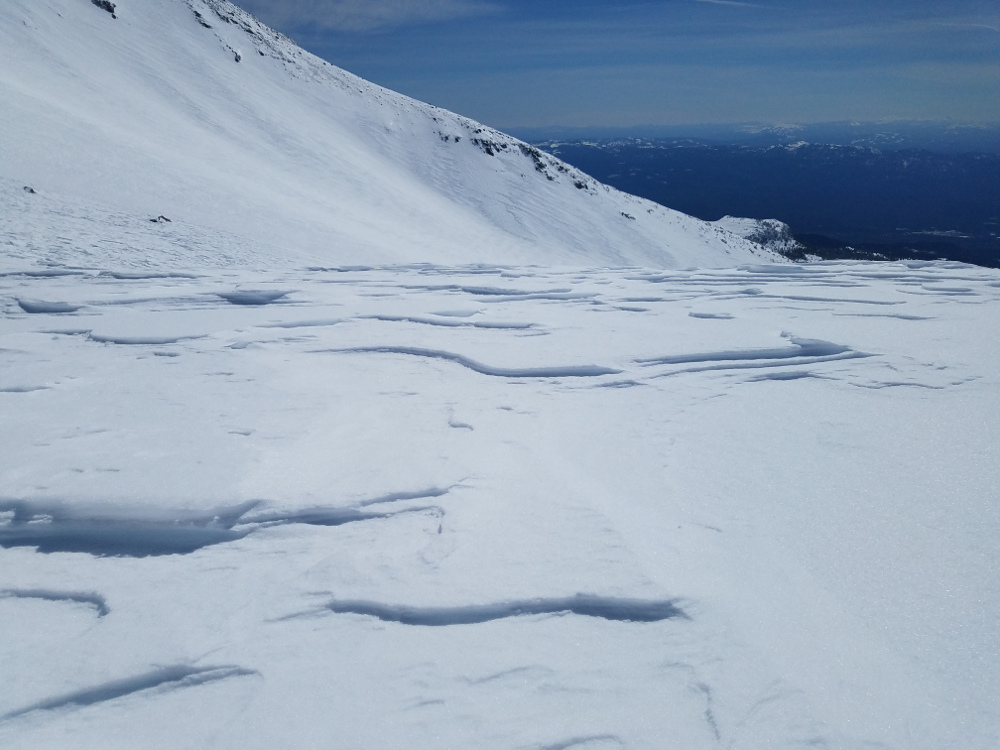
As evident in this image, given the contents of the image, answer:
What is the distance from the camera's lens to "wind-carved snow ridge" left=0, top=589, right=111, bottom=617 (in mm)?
1901

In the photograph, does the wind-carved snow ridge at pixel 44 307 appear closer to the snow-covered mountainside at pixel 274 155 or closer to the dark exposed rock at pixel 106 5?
the snow-covered mountainside at pixel 274 155

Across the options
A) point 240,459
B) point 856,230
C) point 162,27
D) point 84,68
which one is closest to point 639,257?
point 84,68

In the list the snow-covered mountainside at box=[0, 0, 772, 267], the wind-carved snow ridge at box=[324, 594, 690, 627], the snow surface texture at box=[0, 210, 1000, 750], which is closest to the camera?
the snow surface texture at box=[0, 210, 1000, 750]

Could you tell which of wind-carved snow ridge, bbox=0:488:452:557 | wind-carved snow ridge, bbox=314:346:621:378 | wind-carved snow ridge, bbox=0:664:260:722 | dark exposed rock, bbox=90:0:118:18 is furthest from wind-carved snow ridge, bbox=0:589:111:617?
dark exposed rock, bbox=90:0:118:18

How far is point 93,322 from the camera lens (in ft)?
15.3

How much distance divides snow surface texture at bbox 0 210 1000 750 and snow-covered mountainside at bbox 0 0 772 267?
25.1ft

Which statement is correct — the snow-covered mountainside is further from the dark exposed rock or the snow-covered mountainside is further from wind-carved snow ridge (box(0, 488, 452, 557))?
wind-carved snow ridge (box(0, 488, 452, 557))

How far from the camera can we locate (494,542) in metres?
2.18

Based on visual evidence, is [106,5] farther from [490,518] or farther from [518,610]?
[518,610]

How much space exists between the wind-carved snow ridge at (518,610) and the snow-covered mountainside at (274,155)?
936 cm

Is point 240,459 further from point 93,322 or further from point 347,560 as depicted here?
point 93,322

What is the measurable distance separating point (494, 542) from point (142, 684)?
1.13 meters

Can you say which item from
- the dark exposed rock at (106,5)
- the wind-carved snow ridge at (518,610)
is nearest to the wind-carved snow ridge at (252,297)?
the wind-carved snow ridge at (518,610)

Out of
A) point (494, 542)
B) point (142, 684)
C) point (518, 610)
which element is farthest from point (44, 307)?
point (518, 610)
